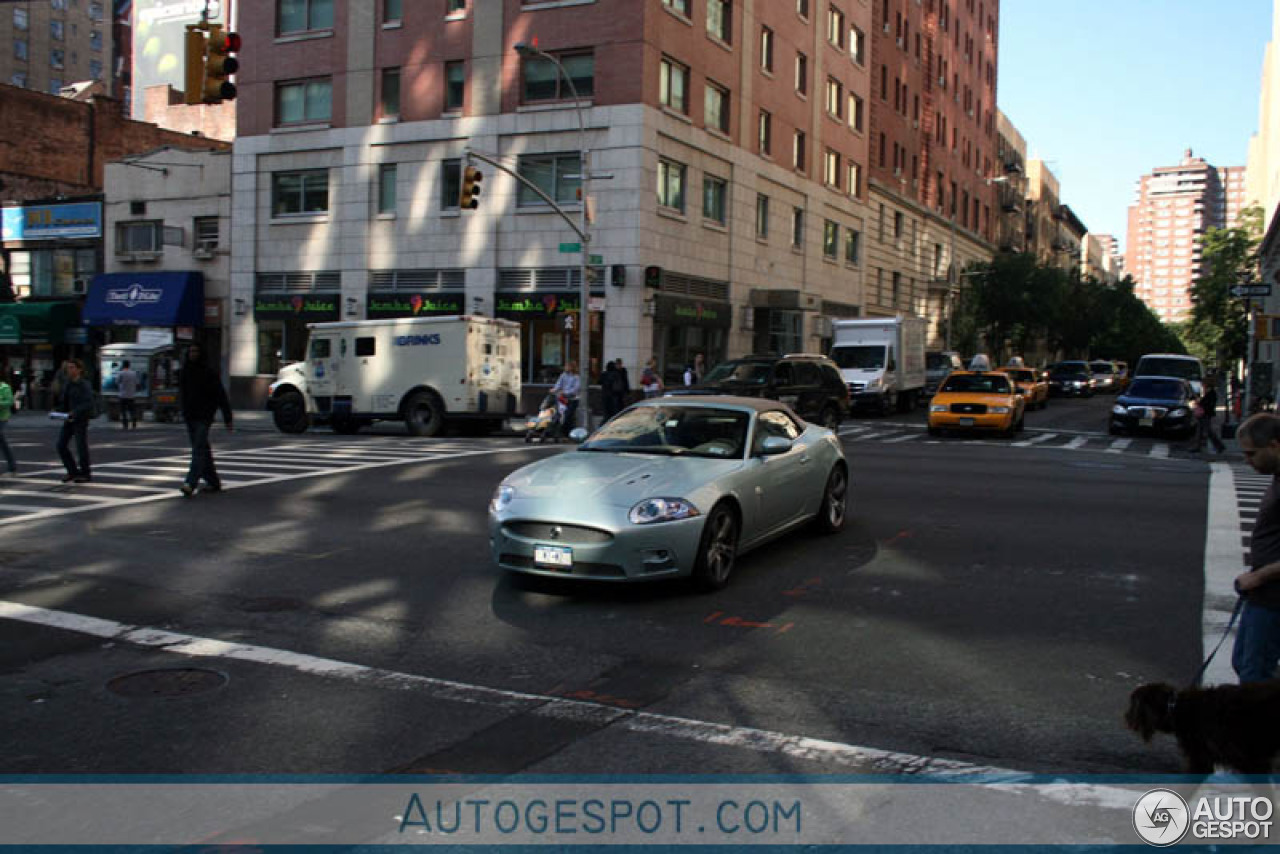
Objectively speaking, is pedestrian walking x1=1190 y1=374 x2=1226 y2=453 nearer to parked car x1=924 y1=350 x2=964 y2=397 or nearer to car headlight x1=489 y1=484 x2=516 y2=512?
parked car x1=924 y1=350 x2=964 y2=397

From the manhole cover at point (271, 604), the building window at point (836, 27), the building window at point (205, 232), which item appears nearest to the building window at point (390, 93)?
the building window at point (205, 232)

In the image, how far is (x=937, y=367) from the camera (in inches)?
1678

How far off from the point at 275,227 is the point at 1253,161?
6624 cm

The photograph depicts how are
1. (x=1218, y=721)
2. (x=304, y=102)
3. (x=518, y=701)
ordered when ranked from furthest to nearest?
(x=304, y=102) → (x=518, y=701) → (x=1218, y=721)

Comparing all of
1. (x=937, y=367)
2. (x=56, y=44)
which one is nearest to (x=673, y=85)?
(x=937, y=367)

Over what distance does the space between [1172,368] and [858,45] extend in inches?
928

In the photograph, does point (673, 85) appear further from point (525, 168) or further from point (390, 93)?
point (390, 93)

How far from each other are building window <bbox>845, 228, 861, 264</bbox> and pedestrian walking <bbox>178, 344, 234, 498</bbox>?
39.7m

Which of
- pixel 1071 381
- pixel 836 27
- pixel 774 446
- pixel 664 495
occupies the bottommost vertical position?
pixel 664 495

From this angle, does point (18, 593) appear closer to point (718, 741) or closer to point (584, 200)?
point (718, 741)

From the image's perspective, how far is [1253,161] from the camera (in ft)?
240

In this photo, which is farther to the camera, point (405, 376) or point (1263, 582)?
point (405, 376)

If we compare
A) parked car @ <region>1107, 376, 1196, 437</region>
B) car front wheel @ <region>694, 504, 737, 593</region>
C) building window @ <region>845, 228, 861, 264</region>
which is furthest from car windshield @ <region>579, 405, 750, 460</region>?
building window @ <region>845, 228, 861, 264</region>

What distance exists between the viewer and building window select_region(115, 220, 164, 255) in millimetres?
40938
